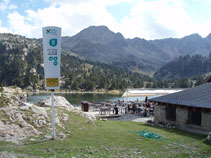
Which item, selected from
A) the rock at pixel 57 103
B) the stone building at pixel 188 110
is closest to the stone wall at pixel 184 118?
the stone building at pixel 188 110

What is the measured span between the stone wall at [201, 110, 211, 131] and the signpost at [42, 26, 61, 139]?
36.9 feet

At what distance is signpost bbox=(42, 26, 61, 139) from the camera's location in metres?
11.0

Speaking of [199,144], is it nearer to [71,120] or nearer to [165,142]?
[165,142]

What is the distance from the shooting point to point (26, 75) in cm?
13638

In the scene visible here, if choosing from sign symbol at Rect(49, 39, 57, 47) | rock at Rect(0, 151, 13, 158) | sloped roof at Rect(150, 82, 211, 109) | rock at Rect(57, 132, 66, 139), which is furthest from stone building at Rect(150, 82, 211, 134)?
rock at Rect(0, 151, 13, 158)

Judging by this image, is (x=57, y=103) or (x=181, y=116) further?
(x=57, y=103)

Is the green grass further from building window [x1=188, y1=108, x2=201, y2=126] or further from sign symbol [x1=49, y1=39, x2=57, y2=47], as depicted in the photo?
building window [x1=188, y1=108, x2=201, y2=126]

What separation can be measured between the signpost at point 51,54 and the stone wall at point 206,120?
11233 millimetres

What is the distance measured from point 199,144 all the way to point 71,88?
123m

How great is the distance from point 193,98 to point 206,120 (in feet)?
7.33

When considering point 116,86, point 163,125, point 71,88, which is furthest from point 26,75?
point 163,125

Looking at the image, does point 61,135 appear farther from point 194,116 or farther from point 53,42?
point 194,116

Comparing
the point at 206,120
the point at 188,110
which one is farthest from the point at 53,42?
the point at 206,120

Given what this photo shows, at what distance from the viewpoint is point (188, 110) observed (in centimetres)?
1792
